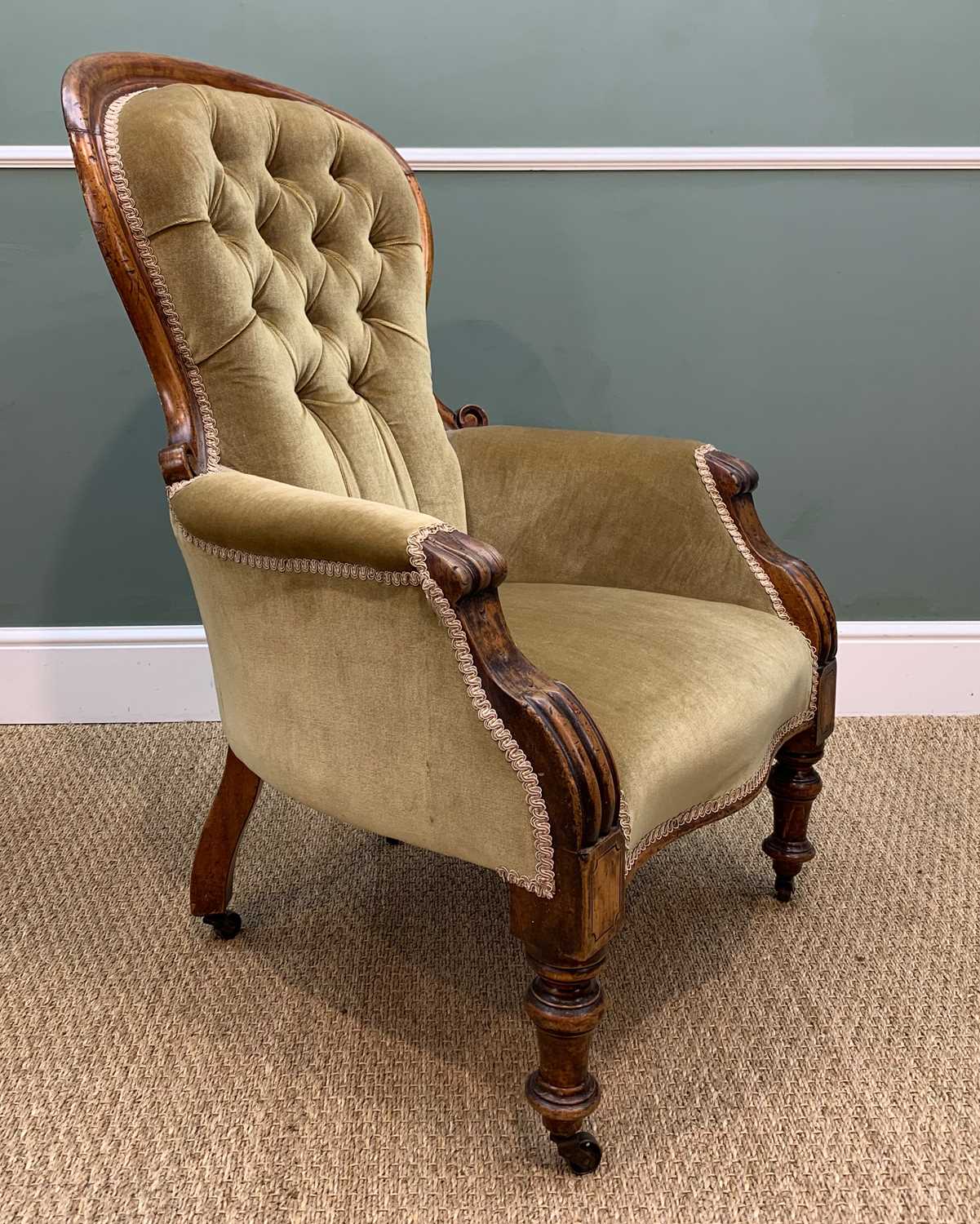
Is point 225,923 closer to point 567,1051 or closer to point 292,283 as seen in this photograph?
point 567,1051

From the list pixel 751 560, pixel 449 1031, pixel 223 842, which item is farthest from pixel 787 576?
pixel 223 842

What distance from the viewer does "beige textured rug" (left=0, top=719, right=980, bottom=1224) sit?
1.02 meters

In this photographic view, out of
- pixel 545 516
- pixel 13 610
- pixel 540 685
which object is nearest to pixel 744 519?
pixel 545 516

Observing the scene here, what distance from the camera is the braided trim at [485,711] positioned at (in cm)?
92

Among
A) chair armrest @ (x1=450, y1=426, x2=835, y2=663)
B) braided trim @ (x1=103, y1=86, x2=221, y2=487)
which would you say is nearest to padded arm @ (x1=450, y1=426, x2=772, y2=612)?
chair armrest @ (x1=450, y1=426, x2=835, y2=663)

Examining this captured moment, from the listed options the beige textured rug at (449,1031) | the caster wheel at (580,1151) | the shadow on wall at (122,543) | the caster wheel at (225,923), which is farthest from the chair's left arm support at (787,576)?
the shadow on wall at (122,543)

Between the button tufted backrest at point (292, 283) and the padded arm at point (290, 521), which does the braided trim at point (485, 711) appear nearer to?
the padded arm at point (290, 521)

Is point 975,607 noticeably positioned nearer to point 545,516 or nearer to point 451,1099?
point 545,516

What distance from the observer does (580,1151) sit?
1.02m

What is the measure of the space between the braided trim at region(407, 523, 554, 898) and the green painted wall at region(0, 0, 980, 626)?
1096mm

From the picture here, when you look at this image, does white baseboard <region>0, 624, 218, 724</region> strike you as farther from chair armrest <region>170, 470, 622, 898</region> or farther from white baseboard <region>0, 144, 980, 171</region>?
chair armrest <region>170, 470, 622, 898</region>

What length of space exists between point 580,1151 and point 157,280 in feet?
3.30

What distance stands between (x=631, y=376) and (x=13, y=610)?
1.24 m

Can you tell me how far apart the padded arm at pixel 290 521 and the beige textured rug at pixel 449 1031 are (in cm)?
58
